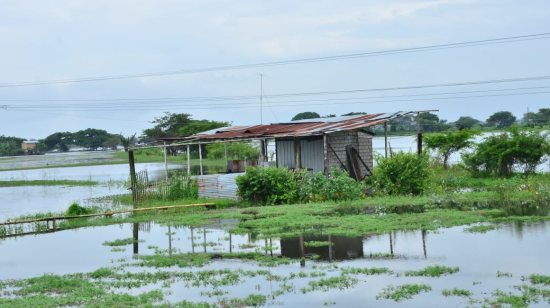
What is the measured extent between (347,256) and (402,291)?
111 inches

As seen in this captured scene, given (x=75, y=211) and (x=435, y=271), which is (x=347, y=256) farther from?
(x=75, y=211)

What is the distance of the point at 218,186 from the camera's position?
75.0 feet

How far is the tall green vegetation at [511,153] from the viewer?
2594 cm

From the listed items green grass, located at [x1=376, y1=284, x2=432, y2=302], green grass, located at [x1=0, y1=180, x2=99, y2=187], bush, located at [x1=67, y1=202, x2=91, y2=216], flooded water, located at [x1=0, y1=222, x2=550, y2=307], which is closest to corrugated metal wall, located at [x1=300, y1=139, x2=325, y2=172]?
flooded water, located at [x1=0, y1=222, x2=550, y2=307]

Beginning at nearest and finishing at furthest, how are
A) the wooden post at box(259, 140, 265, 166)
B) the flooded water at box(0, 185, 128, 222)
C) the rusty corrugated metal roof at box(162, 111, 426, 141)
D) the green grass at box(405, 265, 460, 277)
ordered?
the green grass at box(405, 265, 460, 277)
the rusty corrugated metal roof at box(162, 111, 426, 141)
the flooded water at box(0, 185, 128, 222)
the wooden post at box(259, 140, 265, 166)

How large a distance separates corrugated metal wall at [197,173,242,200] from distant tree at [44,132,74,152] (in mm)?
95875

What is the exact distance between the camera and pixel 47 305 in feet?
29.3

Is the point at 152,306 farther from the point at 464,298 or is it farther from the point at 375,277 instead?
the point at 464,298

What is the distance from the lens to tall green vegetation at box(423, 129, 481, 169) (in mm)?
32156

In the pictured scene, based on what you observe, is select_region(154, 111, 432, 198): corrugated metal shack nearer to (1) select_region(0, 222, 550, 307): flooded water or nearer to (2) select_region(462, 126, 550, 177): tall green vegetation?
(2) select_region(462, 126, 550, 177): tall green vegetation

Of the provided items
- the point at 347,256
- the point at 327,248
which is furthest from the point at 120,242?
the point at 347,256

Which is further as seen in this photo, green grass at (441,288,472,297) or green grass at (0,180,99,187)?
green grass at (0,180,99,187)

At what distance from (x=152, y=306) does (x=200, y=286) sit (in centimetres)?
130

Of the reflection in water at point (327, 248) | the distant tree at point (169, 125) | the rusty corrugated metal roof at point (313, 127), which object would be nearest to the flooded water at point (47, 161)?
the distant tree at point (169, 125)
